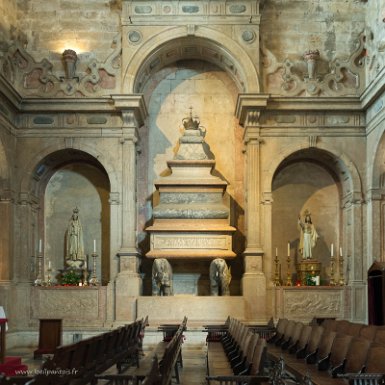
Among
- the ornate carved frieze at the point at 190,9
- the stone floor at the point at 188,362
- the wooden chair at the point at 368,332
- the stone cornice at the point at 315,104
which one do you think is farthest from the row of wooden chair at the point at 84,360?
the ornate carved frieze at the point at 190,9

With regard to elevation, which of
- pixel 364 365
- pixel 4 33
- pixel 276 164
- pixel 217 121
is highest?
pixel 4 33

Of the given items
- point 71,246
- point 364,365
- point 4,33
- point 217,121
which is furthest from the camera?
point 217,121

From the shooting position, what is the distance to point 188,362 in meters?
14.0

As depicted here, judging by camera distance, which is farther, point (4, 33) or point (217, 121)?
point (217, 121)

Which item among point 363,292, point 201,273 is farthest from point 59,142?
point 363,292

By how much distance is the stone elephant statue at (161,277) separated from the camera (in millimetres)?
17078

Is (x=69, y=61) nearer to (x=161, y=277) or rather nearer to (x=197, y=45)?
(x=197, y=45)

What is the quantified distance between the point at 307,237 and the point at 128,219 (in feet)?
14.8

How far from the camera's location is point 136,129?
59.1 feet

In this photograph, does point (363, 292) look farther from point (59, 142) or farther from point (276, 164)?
point (59, 142)

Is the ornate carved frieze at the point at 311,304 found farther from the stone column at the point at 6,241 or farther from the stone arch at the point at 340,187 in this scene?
the stone column at the point at 6,241

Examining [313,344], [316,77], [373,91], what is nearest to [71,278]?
[316,77]

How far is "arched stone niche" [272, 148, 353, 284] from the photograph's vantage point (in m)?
18.8

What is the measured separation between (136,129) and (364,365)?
1134cm
